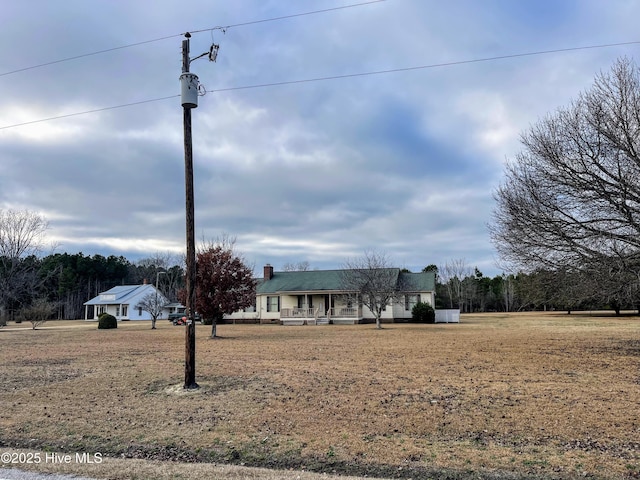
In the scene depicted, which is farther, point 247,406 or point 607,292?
point 607,292

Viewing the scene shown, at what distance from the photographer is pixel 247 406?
827 cm

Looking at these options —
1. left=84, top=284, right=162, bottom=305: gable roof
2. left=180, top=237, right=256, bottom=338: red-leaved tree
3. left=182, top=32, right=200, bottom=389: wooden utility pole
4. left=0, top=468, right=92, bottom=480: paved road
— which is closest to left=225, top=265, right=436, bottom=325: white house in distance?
left=180, top=237, right=256, bottom=338: red-leaved tree

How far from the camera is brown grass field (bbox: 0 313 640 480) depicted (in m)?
5.49

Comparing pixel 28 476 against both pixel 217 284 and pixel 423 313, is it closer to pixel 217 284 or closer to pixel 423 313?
pixel 217 284

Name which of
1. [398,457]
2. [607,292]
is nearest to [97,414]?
[398,457]

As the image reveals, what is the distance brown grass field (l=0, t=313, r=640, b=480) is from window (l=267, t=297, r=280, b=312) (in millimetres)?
28631

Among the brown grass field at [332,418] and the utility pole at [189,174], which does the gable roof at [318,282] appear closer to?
the brown grass field at [332,418]

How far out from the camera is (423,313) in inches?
1475

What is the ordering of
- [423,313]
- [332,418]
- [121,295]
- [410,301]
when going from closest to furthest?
1. [332,418]
2. [423,313]
3. [410,301]
4. [121,295]

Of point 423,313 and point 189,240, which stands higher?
point 189,240

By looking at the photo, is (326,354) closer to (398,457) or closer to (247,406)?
(247,406)

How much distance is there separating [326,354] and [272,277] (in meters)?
29.6

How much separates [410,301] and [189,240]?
31645 mm

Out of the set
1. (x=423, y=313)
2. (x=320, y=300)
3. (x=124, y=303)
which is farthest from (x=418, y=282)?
(x=124, y=303)
